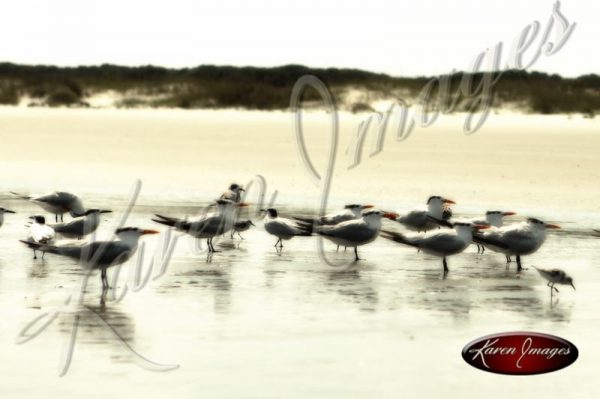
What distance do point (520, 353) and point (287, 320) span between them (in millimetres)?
2145

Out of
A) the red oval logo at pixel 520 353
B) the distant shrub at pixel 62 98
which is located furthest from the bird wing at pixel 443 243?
the distant shrub at pixel 62 98

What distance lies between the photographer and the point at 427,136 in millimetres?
33219

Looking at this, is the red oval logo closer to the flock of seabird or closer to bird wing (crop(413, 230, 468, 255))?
the flock of seabird

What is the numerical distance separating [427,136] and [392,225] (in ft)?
55.6

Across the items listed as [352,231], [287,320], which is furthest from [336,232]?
[287,320]

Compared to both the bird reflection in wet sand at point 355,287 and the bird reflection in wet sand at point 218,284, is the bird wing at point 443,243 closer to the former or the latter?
the bird reflection in wet sand at point 355,287

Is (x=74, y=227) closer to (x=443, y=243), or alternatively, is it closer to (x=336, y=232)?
(x=336, y=232)

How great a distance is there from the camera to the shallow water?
7477 mm

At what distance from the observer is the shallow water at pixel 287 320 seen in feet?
24.5

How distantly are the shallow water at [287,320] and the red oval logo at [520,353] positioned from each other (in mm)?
106

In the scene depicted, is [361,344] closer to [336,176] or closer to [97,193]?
[97,193]

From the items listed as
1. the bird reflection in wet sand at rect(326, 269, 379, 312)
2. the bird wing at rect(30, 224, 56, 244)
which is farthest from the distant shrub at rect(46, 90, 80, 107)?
the bird reflection in wet sand at rect(326, 269, 379, 312)

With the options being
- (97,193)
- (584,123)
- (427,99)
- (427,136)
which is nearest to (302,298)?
(97,193)

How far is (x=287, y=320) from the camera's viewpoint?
9523 millimetres
